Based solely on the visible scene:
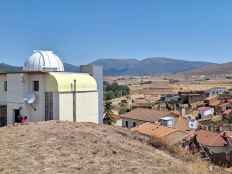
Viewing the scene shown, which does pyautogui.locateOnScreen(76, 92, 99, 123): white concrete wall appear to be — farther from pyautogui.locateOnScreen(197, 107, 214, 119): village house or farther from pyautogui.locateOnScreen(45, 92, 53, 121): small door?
pyautogui.locateOnScreen(197, 107, 214, 119): village house

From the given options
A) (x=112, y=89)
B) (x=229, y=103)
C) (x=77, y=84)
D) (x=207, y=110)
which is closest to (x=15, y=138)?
(x=77, y=84)

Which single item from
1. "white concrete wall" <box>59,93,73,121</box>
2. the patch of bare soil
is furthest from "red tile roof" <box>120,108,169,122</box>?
the patch of bare soil

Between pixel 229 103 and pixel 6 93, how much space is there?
191ft

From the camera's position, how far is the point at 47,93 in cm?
2405

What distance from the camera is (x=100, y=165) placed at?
12641 millimetres

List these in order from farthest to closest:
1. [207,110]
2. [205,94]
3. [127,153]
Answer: [205,94], [207,110], [127,153]

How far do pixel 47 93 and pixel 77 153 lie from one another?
10.9m

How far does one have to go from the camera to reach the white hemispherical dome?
85.4ft

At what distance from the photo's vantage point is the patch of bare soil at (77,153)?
12.3m

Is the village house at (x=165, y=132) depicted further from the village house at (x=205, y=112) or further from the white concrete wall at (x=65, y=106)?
the village house at (x=205, y=112)

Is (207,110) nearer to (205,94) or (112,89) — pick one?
(205,94)

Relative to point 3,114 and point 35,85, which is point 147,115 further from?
point 35,85

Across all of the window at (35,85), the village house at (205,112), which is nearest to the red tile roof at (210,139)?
the window at (35,85)

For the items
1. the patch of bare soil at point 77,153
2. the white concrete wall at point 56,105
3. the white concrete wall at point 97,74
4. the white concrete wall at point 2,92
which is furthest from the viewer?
the white concrete wall at point 97,74
